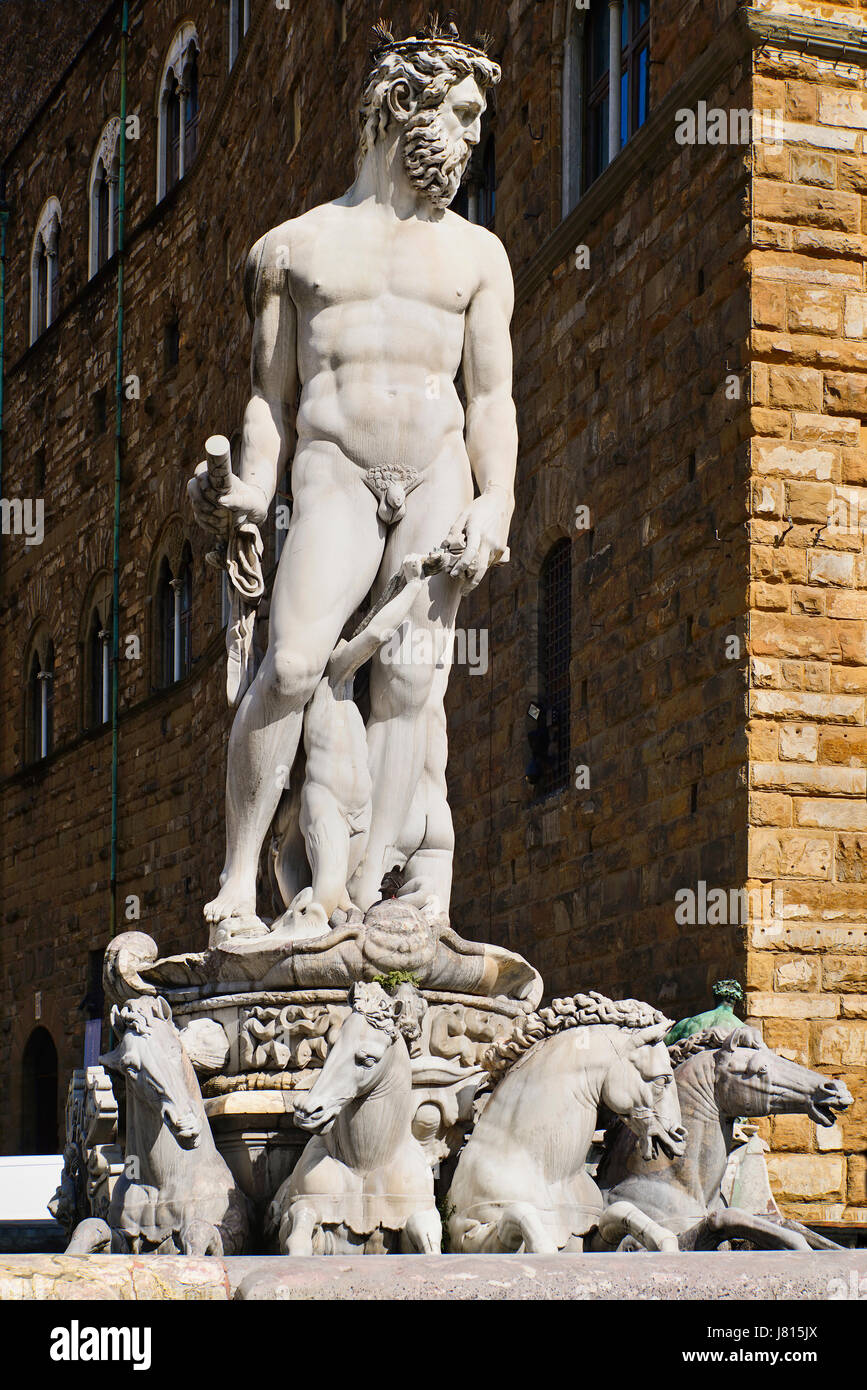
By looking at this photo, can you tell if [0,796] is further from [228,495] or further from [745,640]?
[228,495]

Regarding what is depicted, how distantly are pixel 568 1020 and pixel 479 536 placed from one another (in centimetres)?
181

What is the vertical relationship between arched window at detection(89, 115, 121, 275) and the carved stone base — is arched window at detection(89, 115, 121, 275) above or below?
above

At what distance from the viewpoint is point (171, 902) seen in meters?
26.0

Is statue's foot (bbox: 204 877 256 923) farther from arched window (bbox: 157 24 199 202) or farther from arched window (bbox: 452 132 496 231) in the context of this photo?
arched window (bbox: 157 24 199 202)

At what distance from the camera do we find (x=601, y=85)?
49.5ft

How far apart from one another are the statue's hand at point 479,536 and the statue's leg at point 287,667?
319 millimetres

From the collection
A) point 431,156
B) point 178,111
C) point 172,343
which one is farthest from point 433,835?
point 178,111

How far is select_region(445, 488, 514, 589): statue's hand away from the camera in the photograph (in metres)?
7.45

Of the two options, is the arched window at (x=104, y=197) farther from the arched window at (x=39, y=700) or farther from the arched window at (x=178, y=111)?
the arched window at (x=39, y=700)

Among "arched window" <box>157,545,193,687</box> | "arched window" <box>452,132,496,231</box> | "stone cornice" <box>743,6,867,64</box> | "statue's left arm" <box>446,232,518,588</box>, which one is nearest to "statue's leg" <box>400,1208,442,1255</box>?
"statue's left arm" <box>446,232,518,588</box>

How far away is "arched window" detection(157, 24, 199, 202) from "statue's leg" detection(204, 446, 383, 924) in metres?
21.9

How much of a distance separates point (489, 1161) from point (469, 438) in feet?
9.30

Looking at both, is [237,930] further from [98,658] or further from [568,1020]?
[98,658]
